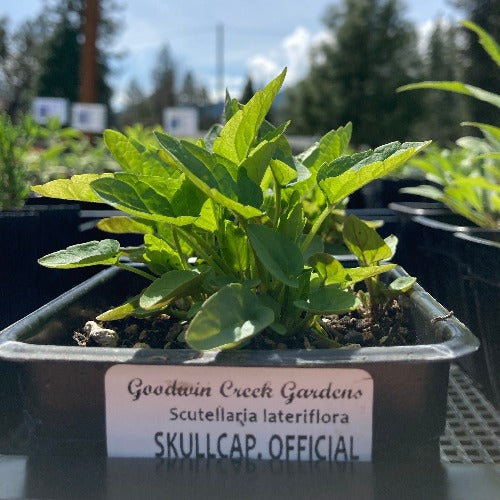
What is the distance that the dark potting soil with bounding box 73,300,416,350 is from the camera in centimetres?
60

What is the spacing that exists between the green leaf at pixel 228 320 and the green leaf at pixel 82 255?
16 cm

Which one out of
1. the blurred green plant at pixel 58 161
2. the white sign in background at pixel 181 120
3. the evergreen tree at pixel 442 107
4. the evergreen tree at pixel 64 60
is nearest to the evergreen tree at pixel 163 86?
the evergreen tree at pixel 64 60

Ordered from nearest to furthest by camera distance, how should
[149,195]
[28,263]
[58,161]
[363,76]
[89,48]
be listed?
[149,195], [28,263], [58,161], [89,48], [363,76]

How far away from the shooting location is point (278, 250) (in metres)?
0.53

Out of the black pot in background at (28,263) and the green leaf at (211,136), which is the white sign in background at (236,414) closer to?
the green leaf at (211,136)

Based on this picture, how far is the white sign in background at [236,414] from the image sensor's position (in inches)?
18.6

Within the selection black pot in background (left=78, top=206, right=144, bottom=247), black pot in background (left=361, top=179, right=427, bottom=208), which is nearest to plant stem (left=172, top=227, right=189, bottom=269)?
black pot in background (left=78, top=206, right=144, bottom=247)

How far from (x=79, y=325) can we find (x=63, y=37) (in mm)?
31580

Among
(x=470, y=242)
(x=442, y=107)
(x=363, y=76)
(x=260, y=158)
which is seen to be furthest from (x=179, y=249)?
(x=442, y=107)

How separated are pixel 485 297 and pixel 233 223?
0.42 meters

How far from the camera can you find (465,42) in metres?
21.8

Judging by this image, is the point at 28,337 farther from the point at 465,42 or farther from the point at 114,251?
the point at 465,42

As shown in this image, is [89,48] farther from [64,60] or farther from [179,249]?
[64,60]

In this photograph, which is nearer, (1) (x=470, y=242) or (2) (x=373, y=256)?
(2) (x=373, y=256)
